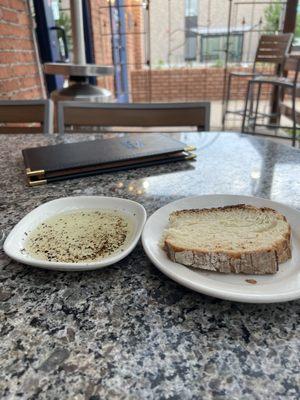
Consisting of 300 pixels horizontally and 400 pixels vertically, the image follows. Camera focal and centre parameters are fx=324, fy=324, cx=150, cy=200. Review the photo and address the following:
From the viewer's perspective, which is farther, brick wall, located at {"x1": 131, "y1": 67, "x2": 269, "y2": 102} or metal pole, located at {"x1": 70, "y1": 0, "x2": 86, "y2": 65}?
brick wall, located at {"x1": 131, "y1": 67, "x2": 269, "y2": 102}

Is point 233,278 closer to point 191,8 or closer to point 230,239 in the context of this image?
point 230,239

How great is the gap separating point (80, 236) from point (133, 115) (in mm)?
820

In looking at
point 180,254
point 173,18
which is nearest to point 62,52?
point 173,18

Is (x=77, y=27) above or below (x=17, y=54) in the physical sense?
above

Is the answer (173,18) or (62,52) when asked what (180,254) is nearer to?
(62,52)

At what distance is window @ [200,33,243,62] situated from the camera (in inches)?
145

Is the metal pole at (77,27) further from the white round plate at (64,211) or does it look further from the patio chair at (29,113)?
the white round plate at (64,211)

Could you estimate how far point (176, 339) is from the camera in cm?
33

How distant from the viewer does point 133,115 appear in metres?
1.22

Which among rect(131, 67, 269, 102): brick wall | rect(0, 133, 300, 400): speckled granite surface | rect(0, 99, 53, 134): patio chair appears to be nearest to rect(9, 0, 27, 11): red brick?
rect(0, 99, 53, 134): patio chair

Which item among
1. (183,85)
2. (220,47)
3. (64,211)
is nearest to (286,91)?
(220,47)

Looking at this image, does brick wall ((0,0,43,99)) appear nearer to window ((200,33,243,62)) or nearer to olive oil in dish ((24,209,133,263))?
olive oil in dish ((24,209,133,263))

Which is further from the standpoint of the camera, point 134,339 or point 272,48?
point 272,48

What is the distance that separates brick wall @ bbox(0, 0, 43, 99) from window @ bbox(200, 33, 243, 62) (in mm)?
2254
